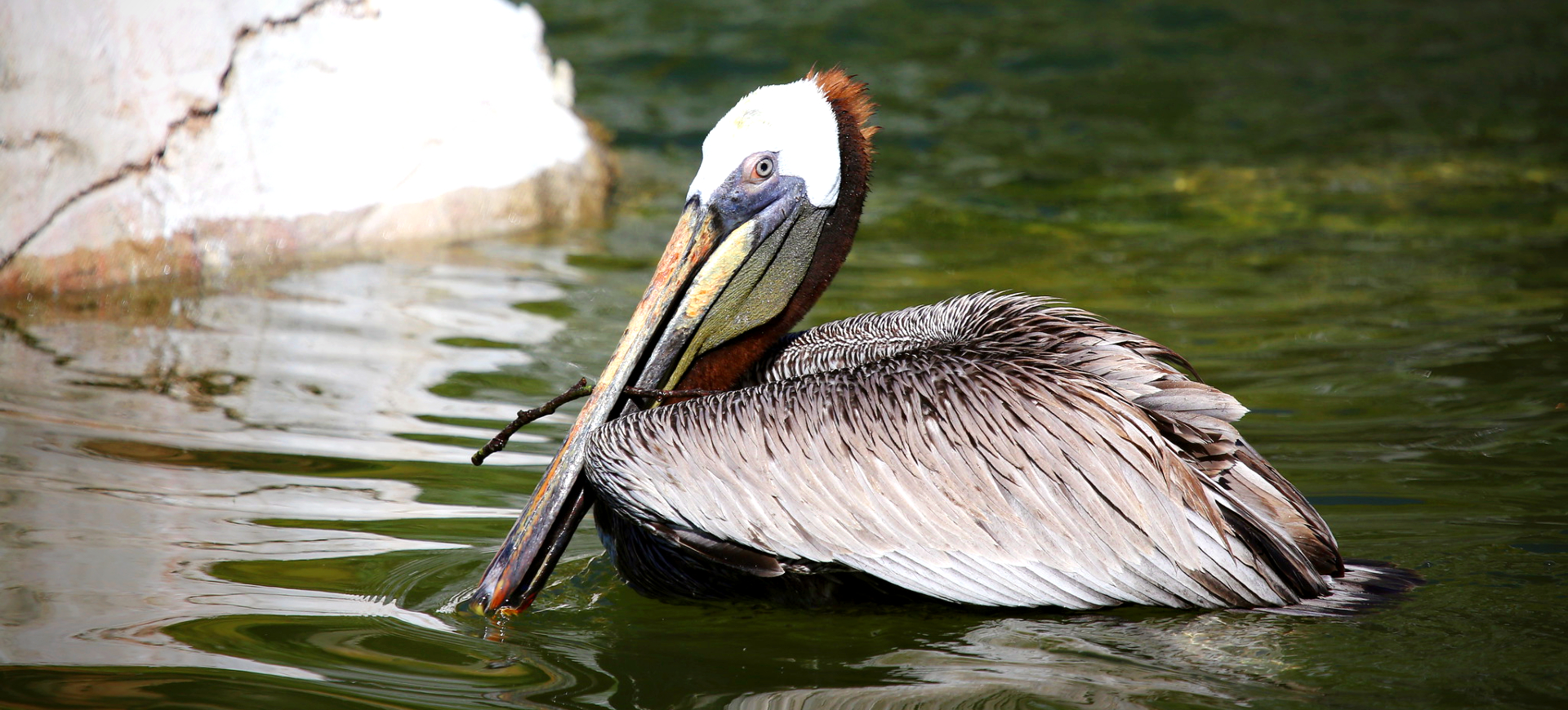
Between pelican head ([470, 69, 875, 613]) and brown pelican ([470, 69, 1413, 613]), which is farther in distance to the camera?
pelican head ([470, 69, 875, 613])

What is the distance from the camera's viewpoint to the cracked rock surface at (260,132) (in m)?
5.77

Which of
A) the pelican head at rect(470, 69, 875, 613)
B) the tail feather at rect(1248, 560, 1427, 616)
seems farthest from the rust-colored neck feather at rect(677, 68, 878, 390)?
the tail feather at rect(1248, 560, 1427, 616)

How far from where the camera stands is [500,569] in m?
2.95

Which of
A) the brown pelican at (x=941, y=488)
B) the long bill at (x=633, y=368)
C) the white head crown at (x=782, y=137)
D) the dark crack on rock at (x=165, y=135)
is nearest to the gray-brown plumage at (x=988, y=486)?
the brown pelican at (x=941, y=488)

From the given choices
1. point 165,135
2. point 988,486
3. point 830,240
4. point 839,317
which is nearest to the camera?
point 988,486

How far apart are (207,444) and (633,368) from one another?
1.48 meters

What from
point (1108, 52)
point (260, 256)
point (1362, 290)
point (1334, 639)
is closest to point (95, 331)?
point (260, 256)

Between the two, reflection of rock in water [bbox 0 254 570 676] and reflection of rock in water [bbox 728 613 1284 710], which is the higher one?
reflection of rock in water [bbox 0 254 570 676]

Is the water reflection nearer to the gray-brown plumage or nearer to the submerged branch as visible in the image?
the gray-brown plumage

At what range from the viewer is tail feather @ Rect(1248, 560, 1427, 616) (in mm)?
2902

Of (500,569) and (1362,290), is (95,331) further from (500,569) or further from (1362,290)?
(1362,290)

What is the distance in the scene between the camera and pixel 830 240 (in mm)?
3545

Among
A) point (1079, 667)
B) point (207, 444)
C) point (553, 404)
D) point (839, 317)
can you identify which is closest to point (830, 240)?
point (553, 404)

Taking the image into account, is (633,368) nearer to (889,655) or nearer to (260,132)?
(889,655)
